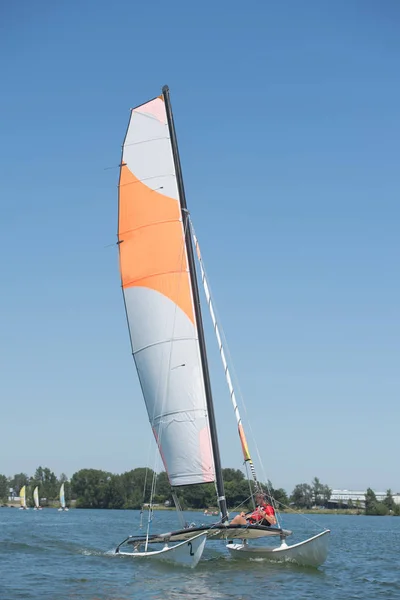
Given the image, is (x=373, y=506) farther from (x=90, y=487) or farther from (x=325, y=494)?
(x=90, y=487)

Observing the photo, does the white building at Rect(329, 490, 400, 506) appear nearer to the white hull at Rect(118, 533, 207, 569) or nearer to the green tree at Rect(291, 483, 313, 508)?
the green tree at Rect(291, 483, 313, 508)

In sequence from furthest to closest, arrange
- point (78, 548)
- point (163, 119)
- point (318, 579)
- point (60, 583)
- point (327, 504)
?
point (327, 504) → point (78, 548) → point (163, 119) → point (318, 579) → point (60, 583)

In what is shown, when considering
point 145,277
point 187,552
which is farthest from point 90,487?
point 187,552

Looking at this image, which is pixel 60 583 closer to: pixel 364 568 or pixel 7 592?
pixel 7 592

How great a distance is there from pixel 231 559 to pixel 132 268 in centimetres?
963

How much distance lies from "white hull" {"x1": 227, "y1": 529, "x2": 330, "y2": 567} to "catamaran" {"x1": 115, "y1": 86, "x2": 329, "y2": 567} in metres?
0.09

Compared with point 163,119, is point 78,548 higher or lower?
lower

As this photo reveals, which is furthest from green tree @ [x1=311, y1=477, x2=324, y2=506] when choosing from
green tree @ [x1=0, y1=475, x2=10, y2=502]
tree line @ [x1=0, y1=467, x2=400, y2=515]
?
green tree @ [x1=0, y1=475, x2=10, y2=502]

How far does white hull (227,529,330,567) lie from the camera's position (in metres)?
19.6

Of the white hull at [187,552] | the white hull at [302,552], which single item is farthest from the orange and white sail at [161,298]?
the white hull at [302,552]

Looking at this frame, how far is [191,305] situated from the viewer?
22453mm

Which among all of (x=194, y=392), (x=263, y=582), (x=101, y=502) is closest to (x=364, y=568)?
(x=263, y=582)

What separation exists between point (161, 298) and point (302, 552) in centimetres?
855

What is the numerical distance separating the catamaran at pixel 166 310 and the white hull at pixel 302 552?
87 mm
